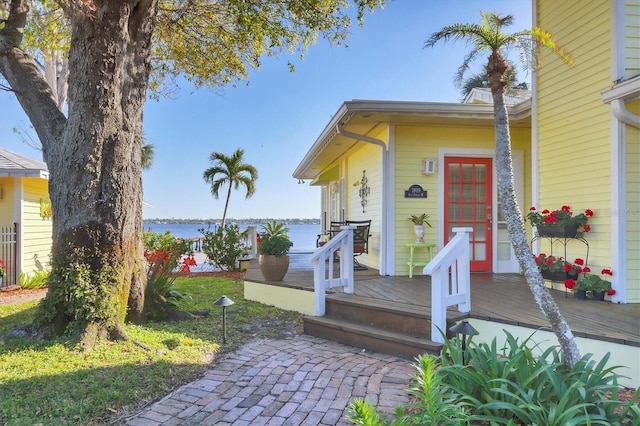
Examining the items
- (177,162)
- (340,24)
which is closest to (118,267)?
(340,24)

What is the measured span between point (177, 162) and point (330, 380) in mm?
24042

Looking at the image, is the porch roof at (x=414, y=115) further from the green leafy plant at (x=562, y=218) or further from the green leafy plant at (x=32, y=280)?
the green leafy plant at (x=32, y=280)

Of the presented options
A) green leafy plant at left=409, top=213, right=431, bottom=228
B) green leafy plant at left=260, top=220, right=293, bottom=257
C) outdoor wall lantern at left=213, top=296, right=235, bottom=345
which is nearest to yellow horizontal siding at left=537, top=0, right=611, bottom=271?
green leafy plant at left=409, top=213, right=431, bottom=228

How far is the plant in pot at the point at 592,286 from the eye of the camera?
4367 mm

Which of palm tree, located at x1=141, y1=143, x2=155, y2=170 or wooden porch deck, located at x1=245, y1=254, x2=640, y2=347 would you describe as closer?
wooden porch deck, located at x1=245, y1=254, x2=640, y2=347

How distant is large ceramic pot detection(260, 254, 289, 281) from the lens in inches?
233

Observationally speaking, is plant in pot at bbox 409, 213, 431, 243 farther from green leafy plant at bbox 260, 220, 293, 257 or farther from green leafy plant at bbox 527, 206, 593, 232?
green leafy plant at bbox 260, 220, 293, 257

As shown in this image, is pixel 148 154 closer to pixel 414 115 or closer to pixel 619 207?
pixel 414 115

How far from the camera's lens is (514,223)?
2.69 meters

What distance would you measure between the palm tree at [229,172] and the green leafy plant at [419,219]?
9.67 meters

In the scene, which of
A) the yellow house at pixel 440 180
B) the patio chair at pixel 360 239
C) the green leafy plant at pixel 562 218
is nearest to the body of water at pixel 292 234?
the patio chair at pixel 360 239

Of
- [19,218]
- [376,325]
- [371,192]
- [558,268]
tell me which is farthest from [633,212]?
[19,218]

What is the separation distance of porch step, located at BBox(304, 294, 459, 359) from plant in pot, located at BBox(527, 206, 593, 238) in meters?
2.21

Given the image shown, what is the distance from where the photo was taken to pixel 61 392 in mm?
2744
